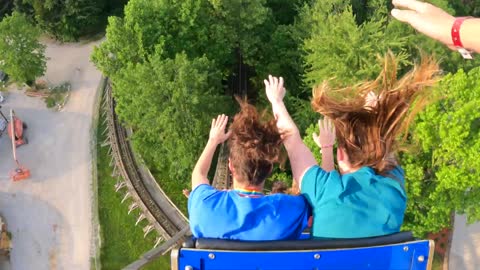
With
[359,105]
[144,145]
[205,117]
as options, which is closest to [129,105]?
[144,145]

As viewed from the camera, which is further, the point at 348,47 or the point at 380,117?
the point at 348,47

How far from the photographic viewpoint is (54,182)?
2773 centimetres

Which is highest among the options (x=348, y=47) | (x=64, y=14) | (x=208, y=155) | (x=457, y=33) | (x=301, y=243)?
(x=64, y=14)

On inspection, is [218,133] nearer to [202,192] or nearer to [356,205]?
[202,192]

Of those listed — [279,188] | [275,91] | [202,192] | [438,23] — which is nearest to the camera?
[202,192]

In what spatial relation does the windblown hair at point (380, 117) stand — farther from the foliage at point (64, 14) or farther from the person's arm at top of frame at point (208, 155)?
the foliage at point (64, 14)

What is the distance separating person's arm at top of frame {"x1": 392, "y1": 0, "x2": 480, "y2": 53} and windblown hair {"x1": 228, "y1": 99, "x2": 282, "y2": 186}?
2438 mm

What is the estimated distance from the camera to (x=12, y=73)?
98.2 feet

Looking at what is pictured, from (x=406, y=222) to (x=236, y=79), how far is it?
1339 centimetres

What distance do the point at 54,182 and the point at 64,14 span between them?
41.4 ft

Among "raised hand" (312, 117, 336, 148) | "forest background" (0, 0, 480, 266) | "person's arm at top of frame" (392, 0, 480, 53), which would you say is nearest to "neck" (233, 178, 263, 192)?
"raised hand" (312, 117, 336, 148)

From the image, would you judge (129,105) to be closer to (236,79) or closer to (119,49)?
(119,49)

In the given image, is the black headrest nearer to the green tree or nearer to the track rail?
the track rail

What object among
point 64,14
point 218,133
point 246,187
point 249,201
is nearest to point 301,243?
point 249,201
